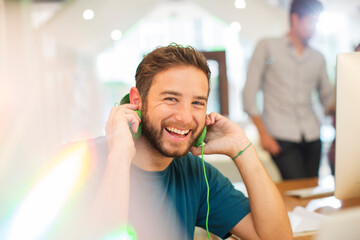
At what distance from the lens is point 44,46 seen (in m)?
4.38

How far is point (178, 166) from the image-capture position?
1.26 metres

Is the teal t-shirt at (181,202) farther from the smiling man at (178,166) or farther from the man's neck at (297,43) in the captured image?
the man's neck at (297,43)

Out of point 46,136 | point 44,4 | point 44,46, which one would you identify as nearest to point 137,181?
point 46,136

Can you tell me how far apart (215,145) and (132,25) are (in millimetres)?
3840

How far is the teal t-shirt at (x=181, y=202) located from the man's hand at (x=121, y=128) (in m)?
0.13

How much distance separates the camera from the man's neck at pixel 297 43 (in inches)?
93.7

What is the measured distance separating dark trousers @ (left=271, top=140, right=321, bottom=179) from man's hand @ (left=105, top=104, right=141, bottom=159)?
1.37 metres

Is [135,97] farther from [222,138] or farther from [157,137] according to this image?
[222,138]

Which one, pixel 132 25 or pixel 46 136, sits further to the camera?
pixel 132 25

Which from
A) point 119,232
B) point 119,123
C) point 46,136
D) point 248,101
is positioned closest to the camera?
point 119,232

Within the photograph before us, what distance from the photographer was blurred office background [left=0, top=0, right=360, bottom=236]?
159 inches

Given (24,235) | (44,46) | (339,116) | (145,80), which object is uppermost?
(44,46)

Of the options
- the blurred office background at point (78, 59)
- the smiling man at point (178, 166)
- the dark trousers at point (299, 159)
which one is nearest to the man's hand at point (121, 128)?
the smiling man at point (178, 166)

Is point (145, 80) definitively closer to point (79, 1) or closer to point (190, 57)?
point (190, 57)
